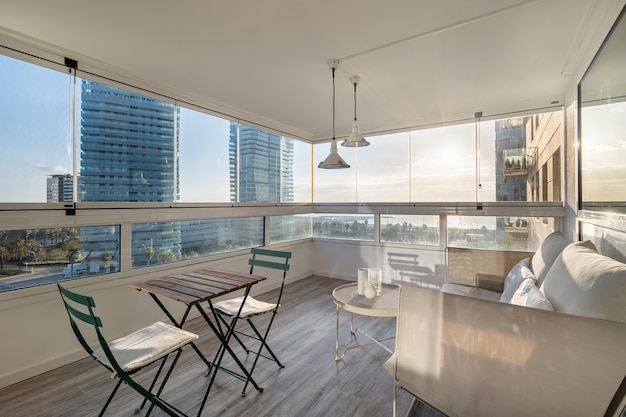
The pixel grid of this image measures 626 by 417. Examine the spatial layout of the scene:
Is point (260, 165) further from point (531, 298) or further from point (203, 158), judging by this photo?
point (531, 298)

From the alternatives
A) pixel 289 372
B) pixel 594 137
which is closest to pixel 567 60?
pixel 594 137

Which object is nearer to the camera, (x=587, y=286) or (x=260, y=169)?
(x=587, y=286)

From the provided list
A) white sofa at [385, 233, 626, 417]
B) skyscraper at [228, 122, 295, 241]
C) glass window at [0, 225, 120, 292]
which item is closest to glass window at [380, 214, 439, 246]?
skyscraper at [228, 122, 295, 241]

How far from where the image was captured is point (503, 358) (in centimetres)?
133

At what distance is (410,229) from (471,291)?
1851 millimetres

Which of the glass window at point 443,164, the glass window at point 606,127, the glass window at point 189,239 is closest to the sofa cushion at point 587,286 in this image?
the glass window at point 606,127

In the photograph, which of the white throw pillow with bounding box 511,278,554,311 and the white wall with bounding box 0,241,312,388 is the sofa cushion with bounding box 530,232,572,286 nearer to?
the white throw pillow with bounding box 511,278,554,311

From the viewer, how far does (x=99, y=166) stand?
2.89 meters

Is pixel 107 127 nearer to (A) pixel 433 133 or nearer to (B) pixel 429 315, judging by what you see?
(B) pixel 429 315

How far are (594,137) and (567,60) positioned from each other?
32.6 inches

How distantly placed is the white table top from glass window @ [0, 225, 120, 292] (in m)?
2.33

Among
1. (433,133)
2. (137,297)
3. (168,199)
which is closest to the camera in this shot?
(137,297)

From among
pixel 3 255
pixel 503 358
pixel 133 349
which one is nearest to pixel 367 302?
pixel 503 358

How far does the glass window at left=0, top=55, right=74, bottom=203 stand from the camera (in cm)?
239
